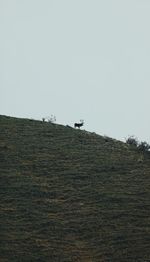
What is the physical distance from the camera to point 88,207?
92.0 feet

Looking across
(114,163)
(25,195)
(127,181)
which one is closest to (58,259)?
(25,195)

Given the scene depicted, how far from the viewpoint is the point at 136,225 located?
85.4ft

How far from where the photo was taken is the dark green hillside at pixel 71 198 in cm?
2367

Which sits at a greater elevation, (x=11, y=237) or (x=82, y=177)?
(x=82, y=177)

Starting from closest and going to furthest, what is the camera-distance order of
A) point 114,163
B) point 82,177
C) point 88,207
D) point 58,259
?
point 58,259
point 88,207
point 82,177
point 114,163

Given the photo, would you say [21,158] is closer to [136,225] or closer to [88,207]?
[88,207]

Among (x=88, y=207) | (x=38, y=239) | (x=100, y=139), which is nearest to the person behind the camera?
(x=38, y=239)

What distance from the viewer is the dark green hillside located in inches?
932

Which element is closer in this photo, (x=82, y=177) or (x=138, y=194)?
(x=138, y=194)

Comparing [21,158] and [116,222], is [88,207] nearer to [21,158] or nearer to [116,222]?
[116,222]

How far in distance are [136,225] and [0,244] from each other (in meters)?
5.59

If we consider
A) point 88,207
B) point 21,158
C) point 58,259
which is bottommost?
point 58,259

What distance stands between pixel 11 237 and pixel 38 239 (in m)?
1.04

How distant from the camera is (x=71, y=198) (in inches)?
1152
